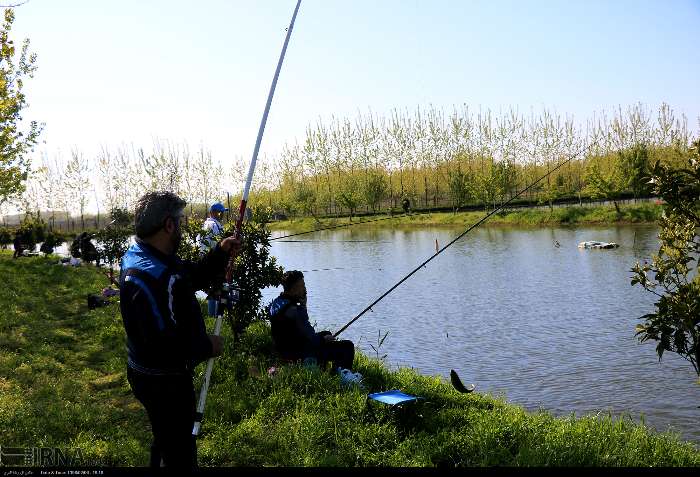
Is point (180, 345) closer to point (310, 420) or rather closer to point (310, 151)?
point (310, 420)

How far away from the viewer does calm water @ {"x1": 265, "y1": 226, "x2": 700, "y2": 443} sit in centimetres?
1002

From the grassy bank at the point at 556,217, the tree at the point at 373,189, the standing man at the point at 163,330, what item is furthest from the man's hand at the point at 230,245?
the tree at the point at 373,189

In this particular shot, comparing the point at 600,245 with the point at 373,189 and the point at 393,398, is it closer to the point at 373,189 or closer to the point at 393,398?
the point at 393,398

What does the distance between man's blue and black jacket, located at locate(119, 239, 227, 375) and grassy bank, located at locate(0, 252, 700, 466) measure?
2089 mm

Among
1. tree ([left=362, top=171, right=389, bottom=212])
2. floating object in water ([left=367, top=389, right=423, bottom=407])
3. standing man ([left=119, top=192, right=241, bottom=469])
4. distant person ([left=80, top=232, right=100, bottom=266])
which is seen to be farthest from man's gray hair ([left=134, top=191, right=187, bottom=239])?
tree ([left=362, top=171, right=389, bottom=212])

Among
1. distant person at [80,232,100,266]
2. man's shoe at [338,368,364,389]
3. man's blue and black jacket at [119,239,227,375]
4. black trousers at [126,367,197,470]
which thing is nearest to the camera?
man's blue and black jacket at [119,239,227,375]

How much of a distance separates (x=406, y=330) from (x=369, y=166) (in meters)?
72.5

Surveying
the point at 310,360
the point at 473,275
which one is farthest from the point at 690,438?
the point at 473,275

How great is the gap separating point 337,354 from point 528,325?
882cm

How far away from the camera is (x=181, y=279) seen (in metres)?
3.86

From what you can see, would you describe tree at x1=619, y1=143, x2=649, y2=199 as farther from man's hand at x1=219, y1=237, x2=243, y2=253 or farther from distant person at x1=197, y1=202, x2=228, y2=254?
man's hand at x1=219, y1=237, x2=243, y2=253

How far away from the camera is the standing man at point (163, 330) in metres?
3.76

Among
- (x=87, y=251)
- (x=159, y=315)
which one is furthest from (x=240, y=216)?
(x=87, y=251)

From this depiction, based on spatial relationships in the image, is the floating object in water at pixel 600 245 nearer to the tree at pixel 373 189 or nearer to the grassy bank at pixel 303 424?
the grassy bank at pixel 303 424
